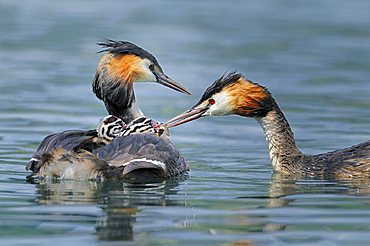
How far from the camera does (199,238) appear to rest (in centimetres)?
789

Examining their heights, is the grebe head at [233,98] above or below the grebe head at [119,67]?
below

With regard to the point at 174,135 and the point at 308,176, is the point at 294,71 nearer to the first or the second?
the point at 174,135

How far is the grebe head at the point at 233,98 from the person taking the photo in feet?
35.9

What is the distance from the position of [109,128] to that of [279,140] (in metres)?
1.63

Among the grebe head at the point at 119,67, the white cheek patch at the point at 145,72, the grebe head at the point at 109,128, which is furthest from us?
the white cheek patch at the point at 145,72

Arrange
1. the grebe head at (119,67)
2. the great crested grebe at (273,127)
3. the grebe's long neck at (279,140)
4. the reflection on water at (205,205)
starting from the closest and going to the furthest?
the reflection on water at (205,205) < the great crested grebe at (273,127) < the grebe's long neck at (279,140) < the grebe head at (119,67)

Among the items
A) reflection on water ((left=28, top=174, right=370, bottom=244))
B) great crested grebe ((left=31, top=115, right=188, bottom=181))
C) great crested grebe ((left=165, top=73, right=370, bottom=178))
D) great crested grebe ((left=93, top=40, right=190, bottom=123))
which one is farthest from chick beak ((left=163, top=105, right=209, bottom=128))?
reflection on water ((left=28, top=174, right=370, bottom=244))

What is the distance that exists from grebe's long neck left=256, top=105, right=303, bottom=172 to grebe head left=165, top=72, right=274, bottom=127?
0.47 feet

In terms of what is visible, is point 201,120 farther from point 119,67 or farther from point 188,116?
point 188,116

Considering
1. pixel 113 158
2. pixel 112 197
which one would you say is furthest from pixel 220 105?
pixel 112 197

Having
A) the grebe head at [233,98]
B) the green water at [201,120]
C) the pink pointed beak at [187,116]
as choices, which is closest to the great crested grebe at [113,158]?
the green water at [201,120]

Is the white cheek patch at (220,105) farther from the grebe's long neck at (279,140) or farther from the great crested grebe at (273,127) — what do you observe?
the grebe's long neck at (279,140)

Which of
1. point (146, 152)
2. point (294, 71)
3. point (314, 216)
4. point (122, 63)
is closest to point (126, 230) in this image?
point (314, 216)

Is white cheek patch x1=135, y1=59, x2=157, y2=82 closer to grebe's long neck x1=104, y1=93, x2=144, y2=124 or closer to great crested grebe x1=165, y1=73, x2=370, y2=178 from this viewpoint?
grebe's long neck x1=104, y1=93, x2=144, y2=124
